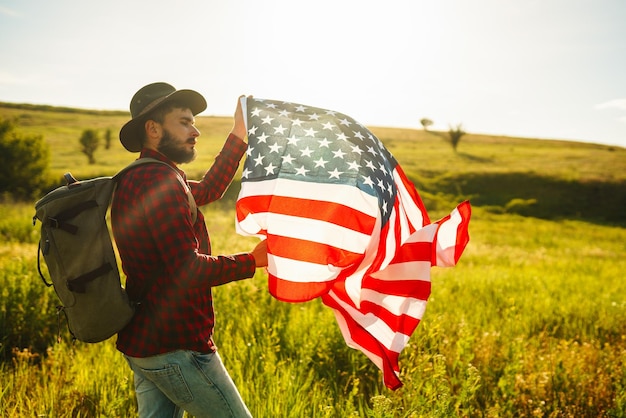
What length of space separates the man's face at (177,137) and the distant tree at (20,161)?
46314mm

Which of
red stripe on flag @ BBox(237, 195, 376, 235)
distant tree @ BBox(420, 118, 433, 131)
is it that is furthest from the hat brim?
distant tree @ BBox(420, 118, 433, 131)

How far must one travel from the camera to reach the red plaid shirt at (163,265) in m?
2.08

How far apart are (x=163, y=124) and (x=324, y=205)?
111cm

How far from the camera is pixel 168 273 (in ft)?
7.20

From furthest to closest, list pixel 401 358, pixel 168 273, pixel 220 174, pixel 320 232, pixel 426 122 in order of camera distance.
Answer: pixel 426 122
pixel 401 358
pixel 220 174
pixel 320 232
pixel 168 273

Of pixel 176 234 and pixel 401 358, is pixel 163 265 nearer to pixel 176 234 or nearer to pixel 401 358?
pixel 176 234

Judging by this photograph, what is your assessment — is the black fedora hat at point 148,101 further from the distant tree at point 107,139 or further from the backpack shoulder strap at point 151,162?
the distant tree at point 107,139

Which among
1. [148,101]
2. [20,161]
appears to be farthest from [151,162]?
[20,161]

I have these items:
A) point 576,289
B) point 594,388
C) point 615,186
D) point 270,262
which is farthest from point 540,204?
point 270,262

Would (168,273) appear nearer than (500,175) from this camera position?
Yes

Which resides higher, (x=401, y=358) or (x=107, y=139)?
(x=401, y=358)

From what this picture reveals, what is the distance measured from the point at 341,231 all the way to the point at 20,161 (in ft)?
162

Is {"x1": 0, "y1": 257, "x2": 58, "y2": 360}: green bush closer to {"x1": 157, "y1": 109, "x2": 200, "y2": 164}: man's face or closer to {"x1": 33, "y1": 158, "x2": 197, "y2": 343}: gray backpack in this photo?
{"x1": 33, "y1": 158, "x2": 197, "y2": 343}: gray backpack

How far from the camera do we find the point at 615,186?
47.4 metres
